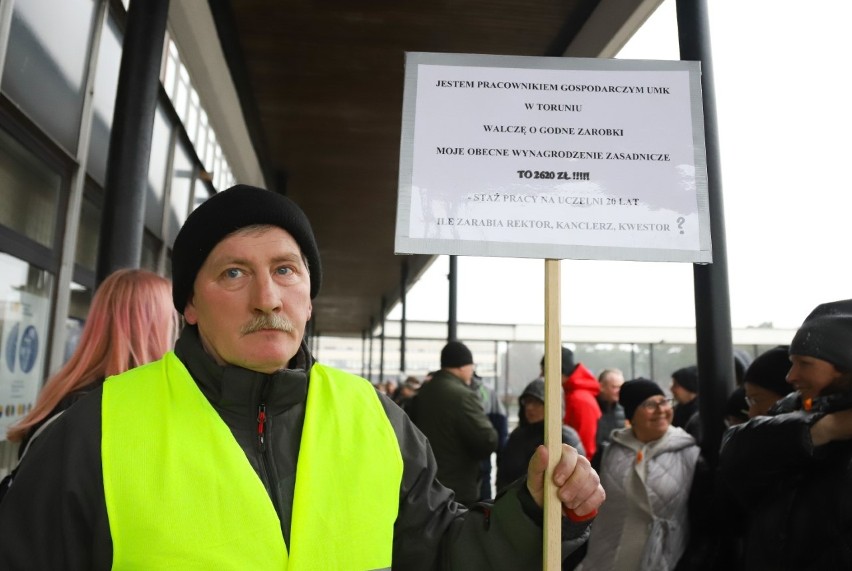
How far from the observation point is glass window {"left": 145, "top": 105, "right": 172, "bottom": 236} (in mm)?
6082

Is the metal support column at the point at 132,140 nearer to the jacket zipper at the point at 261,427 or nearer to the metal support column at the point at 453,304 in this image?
the jacket zipper at the point at 261,427

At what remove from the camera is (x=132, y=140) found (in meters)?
3.81

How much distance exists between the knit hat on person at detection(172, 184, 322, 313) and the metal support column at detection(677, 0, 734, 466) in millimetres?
2698

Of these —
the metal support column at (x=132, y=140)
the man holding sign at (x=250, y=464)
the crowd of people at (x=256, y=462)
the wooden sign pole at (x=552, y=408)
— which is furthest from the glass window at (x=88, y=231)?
the wooden sign pole at (x=552, y=408)

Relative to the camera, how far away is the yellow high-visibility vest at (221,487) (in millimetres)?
1221

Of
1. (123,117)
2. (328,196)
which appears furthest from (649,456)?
(328,196)

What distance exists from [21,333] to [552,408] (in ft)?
10.9

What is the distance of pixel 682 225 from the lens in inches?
63.3

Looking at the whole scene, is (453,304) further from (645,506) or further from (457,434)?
(645,506)

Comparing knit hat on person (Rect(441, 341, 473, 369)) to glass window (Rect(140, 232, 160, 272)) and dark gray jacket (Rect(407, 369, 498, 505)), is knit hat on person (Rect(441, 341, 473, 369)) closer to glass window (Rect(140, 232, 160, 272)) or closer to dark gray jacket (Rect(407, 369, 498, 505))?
dark gray jacket (Rect(407, 369, 498, 505))

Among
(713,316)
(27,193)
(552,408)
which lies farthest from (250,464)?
(27,193)

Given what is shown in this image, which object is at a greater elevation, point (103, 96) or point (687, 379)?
point (103, 96)

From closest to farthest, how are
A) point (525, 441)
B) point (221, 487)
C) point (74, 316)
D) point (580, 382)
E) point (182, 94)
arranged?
point (221, 487) < point (525, 441) < point (74, 316) < point (580, 382) < point (182, 94)

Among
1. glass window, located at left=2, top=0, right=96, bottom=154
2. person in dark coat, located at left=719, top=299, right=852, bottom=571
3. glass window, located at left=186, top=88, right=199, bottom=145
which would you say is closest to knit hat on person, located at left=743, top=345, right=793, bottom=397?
person in dark coat, located at left=719, top=299, right=852, bottom=571
